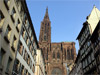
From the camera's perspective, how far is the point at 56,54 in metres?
71.6

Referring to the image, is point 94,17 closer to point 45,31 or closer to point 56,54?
point 56,54

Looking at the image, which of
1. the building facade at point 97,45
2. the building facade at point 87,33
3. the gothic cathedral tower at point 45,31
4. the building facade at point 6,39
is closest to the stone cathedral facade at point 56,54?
the gothic cathedral tower at point 45,31

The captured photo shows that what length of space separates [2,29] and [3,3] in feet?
7.99

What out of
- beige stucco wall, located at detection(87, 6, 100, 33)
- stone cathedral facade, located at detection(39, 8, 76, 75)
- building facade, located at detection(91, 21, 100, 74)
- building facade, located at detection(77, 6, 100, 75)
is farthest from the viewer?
stone cathedral facade, located at detection(39, 8, 76, 75)

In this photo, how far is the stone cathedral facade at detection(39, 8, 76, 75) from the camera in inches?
2589

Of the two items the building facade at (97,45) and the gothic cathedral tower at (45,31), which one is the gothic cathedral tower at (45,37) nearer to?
the gothic cathedral tower at (45,31)

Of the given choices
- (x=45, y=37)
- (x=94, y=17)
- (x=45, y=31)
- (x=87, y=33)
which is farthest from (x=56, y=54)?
(x=87, y=33)

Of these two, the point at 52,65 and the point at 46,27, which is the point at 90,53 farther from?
the point at 46,27

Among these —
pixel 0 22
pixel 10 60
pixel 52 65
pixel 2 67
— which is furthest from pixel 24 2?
pixel 52 65

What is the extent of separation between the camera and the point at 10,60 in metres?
13.3

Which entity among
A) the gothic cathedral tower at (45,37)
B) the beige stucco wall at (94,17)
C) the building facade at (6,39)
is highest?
the gothic cathedral tower at (45,37)

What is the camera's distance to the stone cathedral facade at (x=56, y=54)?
65.8 m

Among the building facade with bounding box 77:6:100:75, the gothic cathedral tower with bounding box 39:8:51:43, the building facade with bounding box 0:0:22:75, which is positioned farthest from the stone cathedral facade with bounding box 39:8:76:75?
the building facade with bounding box 0:0:22:75

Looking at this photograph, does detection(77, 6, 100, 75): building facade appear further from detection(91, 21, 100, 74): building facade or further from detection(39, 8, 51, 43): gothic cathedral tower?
detection(39, 8, 51, 43): gothic cathedral tower
